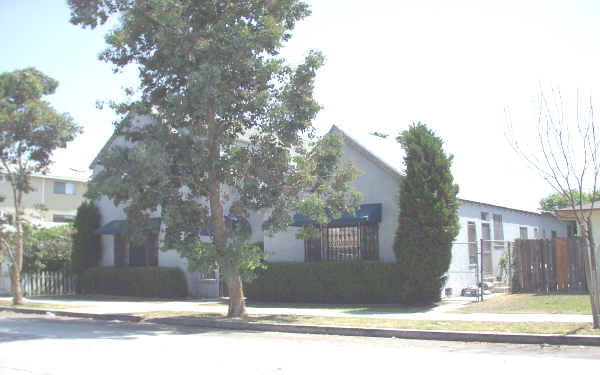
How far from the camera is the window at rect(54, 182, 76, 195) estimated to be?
1568 inches

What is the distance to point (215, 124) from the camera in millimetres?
14320

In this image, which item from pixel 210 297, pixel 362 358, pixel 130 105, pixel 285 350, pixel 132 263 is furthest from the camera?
pixel 132 263

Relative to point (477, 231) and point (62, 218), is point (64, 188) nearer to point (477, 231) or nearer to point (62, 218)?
point (62, 218)

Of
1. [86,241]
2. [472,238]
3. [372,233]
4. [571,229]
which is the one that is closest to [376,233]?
[372,233]

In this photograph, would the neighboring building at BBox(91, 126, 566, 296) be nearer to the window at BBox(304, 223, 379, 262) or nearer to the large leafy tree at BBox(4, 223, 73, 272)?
the window at BBox(304, 223, 379, 262)

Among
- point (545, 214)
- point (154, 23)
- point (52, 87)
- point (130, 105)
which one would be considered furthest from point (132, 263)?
point (545, 214)

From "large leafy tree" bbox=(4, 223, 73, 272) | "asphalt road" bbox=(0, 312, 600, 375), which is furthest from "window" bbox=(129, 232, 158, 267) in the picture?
"asphalt road" bbox=(0, 312, 600, 375)

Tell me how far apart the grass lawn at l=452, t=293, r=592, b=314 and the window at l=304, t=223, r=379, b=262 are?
381 centimetres

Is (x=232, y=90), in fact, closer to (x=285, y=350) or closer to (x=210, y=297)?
(x=285, y=350)

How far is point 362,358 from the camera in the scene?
855 centimetres

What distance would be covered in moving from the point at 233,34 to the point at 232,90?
138 centimetres

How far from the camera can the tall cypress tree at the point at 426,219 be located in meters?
15.7

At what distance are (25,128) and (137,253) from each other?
739 cm

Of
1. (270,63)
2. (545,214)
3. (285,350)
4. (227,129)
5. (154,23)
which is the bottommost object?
(285,350)
